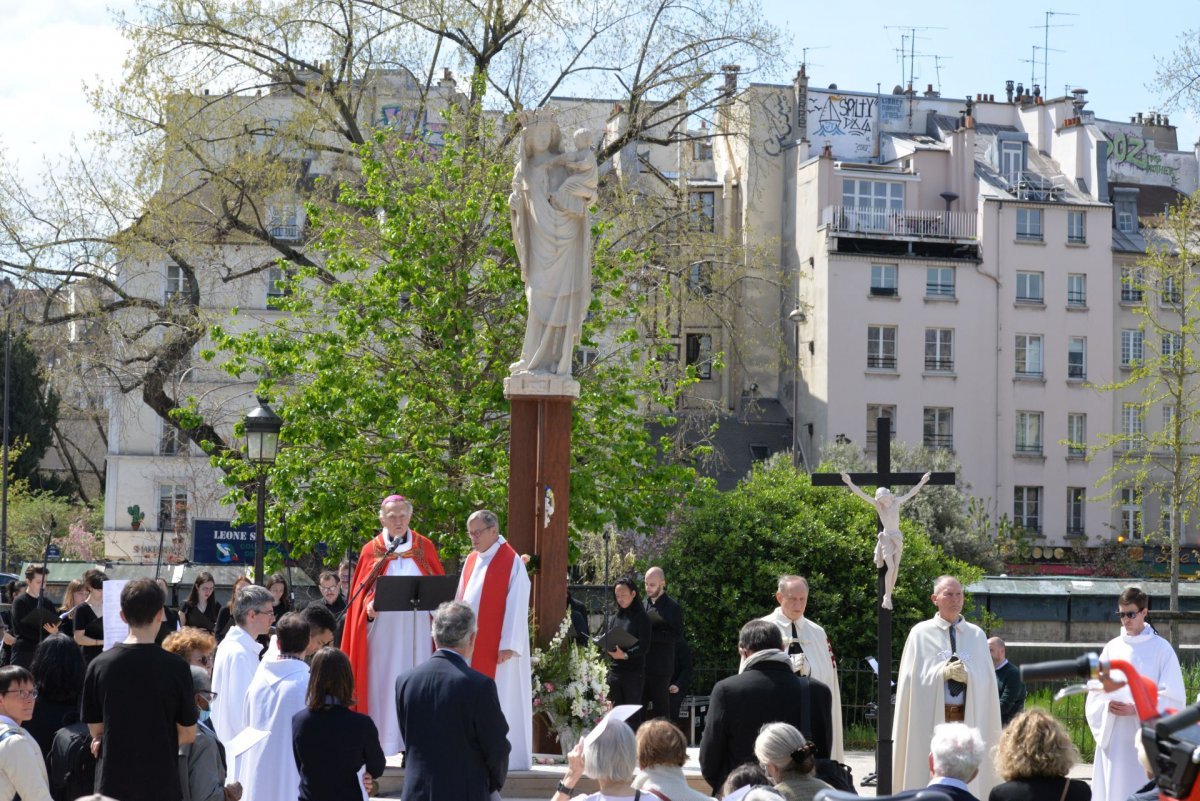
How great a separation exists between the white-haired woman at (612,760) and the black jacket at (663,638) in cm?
880

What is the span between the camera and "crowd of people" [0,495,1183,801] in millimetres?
6469

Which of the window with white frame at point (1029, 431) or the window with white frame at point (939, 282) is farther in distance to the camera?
the window with white frame at point (1029, 431)

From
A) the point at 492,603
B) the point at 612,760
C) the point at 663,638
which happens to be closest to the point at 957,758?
the point at 612,760

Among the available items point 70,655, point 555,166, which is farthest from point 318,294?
point 70,655

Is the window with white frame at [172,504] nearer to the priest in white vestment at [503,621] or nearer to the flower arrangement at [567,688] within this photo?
the flower arrangement at [567,688]

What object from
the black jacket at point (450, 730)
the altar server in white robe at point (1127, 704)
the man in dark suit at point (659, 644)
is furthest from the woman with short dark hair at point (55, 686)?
the man in dark suit at point (659, 644)

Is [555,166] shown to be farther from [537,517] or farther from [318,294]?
[318,294]

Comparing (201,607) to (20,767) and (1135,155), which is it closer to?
(20,767)

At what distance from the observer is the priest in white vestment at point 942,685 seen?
36.2ft

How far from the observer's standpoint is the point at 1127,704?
10.4 meters

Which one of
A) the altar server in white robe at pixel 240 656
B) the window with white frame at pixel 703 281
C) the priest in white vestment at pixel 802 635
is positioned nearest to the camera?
the altar server in white robe at pixel 240 656

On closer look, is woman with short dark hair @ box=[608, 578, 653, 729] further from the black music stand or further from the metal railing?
the metal railing

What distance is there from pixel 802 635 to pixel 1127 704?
6.98 feet

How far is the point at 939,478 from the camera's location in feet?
41.3
